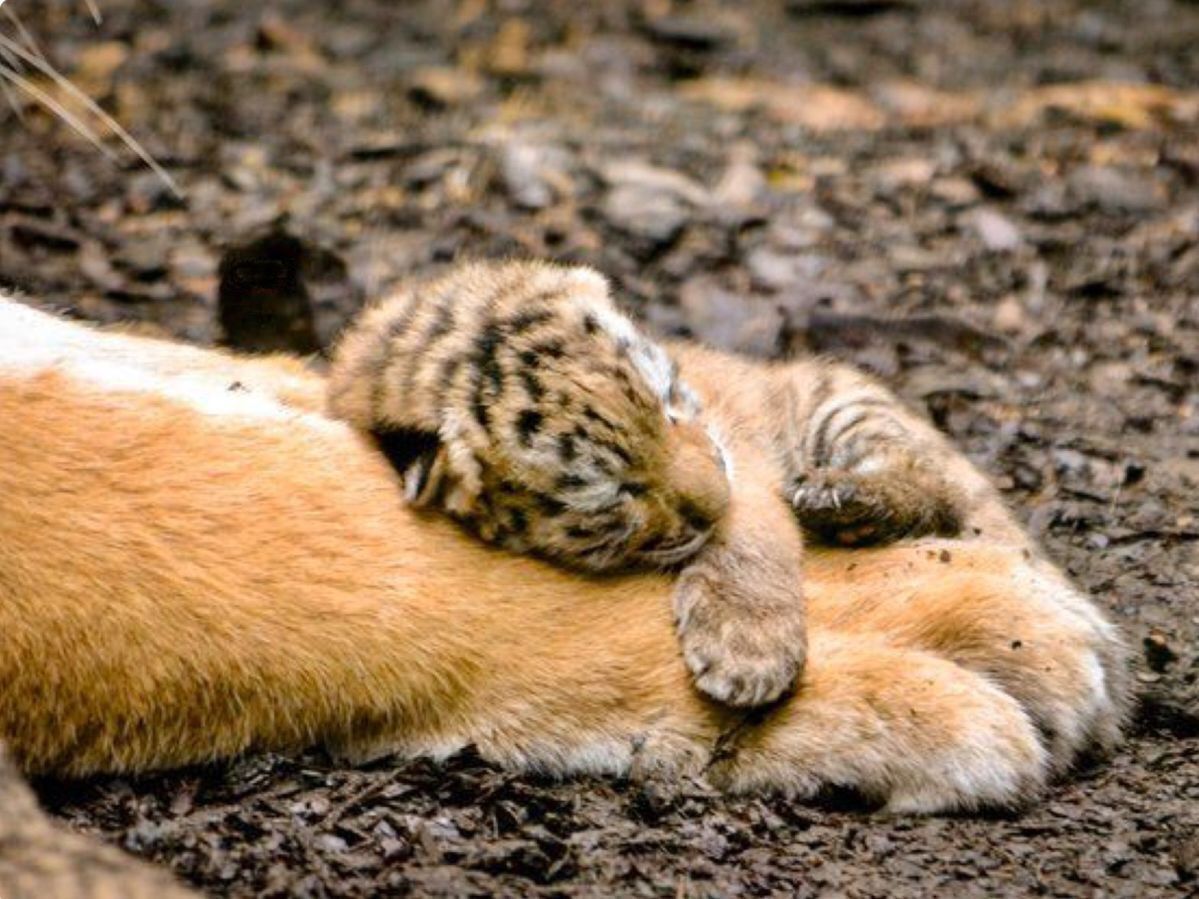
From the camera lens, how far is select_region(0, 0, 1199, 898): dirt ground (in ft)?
14.7

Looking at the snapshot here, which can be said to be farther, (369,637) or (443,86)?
(443,86)

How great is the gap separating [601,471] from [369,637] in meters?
0.81

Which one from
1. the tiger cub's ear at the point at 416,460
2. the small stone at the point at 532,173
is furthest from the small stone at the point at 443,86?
the tiger cub's ear at the point at 416,460

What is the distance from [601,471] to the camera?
199 inches

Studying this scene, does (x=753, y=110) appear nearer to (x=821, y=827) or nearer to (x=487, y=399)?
(x=487, y=399)

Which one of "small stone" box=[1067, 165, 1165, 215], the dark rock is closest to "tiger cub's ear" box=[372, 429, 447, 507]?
the dark rock

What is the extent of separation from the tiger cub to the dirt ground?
0.53 meters

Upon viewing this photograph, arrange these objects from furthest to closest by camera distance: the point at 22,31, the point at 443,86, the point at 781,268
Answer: the point at 443,86 < the point at 781,268 < the point at 22,31

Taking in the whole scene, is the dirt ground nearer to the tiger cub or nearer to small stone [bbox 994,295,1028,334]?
small stone [bbox 994,295,1028,334]

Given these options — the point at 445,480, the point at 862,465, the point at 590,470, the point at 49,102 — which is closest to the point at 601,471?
the point at 590,470

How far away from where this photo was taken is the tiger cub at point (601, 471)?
491 cm

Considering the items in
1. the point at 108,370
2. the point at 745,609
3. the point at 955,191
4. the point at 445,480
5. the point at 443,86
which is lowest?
the point at 745,609

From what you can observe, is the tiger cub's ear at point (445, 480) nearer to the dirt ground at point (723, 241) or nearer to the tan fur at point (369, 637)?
the tan fur at point (369, 637)

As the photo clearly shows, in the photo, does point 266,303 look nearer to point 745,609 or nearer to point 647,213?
point 647,213
